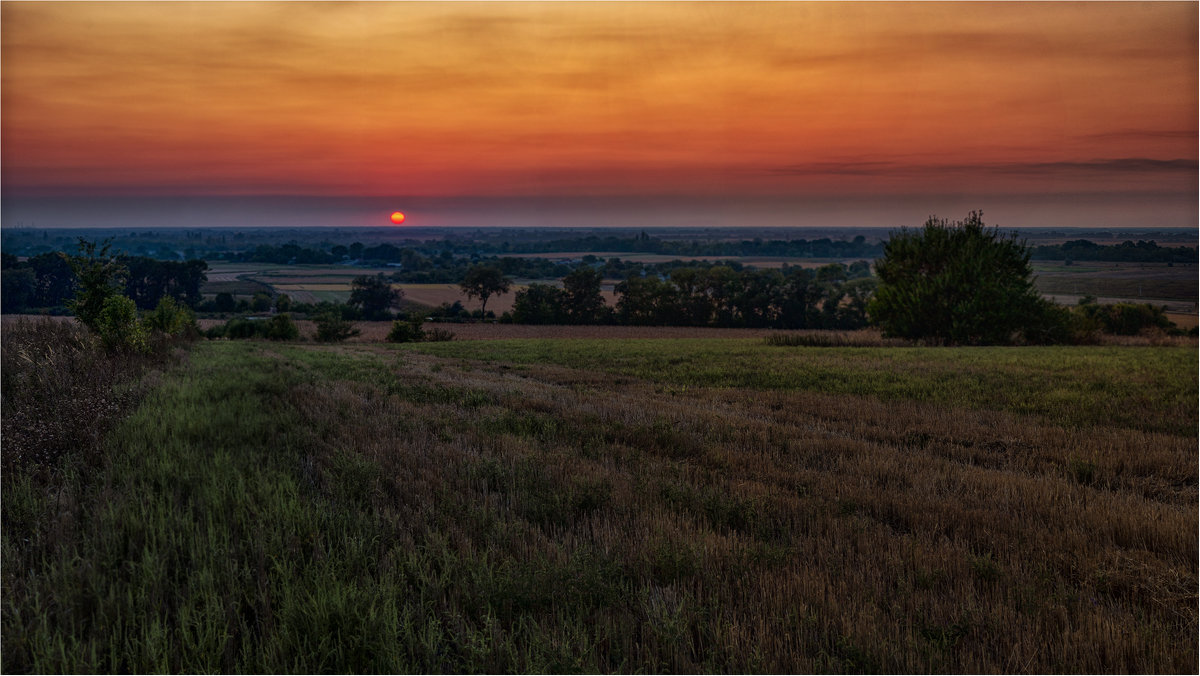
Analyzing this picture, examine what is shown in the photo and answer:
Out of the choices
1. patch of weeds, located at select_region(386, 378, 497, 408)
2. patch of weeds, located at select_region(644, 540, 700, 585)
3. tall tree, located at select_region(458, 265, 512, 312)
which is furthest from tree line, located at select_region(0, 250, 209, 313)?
patch of weeds, located at select_region(644, 540, 700, 585)

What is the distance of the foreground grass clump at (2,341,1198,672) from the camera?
3873 millimetres

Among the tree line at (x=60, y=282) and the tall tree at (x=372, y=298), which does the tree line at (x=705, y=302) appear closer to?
the tall tree at (x=372, y=298)

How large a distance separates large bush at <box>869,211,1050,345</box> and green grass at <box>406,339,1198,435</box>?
17.4m

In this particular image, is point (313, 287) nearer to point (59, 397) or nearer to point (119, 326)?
point (119, 326)

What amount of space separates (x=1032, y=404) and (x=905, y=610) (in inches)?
471

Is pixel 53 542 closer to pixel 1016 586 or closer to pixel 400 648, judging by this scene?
pixel 400 648

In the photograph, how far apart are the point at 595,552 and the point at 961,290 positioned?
4822 cm

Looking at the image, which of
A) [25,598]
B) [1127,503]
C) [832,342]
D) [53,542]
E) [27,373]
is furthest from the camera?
[832,342]

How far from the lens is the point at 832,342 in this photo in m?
38.2

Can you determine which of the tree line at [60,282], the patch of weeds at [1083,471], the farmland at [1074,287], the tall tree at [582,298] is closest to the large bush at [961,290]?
the farmland at [1074,287]

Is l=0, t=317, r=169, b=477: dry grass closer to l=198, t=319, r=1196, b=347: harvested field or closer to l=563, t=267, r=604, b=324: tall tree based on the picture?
l=198, t=319, r=1196, b=347: harvested field

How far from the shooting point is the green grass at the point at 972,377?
13.7 m

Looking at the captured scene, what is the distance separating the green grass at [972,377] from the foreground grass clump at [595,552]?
3.88 meters

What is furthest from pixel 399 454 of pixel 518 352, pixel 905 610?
pixel 518 352
